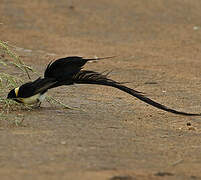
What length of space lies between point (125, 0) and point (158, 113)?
Answer: 8.91 metres

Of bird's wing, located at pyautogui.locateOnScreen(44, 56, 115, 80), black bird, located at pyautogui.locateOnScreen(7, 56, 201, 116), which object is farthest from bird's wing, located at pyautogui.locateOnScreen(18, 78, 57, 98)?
bird's wing, located at pyautogui.locateOnScreen(44, 56, 115, 80)

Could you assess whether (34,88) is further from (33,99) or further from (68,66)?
(68,66)

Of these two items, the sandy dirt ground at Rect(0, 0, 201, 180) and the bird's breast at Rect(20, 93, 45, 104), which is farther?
the bird's breast at Rect(20, 93, 45, 104)

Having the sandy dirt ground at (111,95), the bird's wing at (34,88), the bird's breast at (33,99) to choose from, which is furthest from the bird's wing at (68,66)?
the sandy dirt ground at (111,95)

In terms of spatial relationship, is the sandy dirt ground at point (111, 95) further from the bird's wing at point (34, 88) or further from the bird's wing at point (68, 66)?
the bird's wing at point (68, 66)

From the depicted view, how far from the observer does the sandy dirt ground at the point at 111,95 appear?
163 inches

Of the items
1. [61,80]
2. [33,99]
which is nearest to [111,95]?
[61,80]

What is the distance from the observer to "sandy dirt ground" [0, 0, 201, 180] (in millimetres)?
4141

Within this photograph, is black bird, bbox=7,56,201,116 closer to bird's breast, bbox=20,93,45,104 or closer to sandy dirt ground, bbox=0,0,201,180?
bird's breast, bbox=20,93,45,104

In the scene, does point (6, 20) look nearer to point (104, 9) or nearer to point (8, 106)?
point (104, 9)

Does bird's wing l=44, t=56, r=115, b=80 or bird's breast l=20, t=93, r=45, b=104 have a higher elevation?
bird's wing l=44, t=56, r=115, b=80

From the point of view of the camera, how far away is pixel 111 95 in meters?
7.03

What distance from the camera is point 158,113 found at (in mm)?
6172

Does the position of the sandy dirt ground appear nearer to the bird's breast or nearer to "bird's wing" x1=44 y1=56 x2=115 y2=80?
the bird's breast
